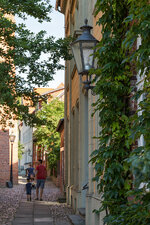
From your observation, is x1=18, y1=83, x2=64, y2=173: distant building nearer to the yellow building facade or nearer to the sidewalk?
the yellow building facade

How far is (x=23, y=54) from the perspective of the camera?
48.1 feet

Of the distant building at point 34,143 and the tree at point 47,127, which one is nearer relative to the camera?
the tree at point 47,127

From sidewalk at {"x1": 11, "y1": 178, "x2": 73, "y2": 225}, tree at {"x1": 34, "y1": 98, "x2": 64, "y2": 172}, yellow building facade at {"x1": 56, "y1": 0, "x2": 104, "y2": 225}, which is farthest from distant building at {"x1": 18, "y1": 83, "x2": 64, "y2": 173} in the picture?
sidewalk at {"x1": 11, "y1": 178, "x2": 73, "y2": 225}

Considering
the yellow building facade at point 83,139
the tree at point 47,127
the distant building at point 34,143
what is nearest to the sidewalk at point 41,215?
the yellow building facade at point 83,139

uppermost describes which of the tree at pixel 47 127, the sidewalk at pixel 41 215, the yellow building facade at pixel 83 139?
the tree at pixel 47 127

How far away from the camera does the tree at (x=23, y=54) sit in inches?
552

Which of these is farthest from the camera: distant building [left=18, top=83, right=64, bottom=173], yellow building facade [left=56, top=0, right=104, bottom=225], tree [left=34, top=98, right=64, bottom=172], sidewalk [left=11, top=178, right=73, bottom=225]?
distant building [left=18, top=83, right=64, bottom=173]

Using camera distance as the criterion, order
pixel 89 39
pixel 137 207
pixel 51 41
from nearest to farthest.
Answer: pixel 137 207 < pixel 89 39 < pixel 51 41

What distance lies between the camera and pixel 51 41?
15.3m

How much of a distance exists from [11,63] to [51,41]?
1747mm

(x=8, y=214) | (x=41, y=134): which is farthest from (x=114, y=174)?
(x=41, y=134)

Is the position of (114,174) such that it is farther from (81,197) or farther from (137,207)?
(81,197)

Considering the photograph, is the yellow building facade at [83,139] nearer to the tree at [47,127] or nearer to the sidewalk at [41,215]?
the sidewalk at [41,215]

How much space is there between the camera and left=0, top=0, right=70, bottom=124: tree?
14.0m
